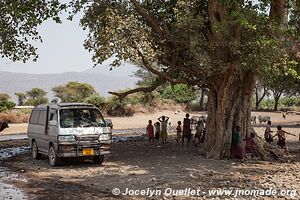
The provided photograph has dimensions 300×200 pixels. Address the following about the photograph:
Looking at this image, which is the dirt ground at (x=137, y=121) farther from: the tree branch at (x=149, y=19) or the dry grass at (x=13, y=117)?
the tree branch at (x=149, y=19)

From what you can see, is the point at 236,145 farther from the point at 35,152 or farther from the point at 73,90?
the point at 73,90

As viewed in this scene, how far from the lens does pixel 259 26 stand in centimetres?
1534

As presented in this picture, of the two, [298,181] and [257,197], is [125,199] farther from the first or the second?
[298,181]

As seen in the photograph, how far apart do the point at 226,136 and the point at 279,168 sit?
289 centimetres

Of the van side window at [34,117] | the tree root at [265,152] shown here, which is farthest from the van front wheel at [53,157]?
the tree root at [265,152]

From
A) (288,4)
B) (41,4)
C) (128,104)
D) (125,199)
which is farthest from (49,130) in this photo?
(128,104)

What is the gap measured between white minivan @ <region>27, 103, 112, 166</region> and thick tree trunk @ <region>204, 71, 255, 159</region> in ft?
15.4

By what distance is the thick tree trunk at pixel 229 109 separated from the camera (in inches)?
711

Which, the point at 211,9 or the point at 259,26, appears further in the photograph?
the point at 211,9

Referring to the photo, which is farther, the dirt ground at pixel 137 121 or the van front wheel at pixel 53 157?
the dirt ground at pixel 137 121

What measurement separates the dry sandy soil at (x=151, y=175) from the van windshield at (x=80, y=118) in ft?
5.14

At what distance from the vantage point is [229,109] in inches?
724

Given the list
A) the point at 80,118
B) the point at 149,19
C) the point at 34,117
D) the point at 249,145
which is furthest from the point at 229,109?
the point at 34,117

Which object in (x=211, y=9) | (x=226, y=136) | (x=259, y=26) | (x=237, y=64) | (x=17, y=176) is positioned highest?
(x=211, y=9)
